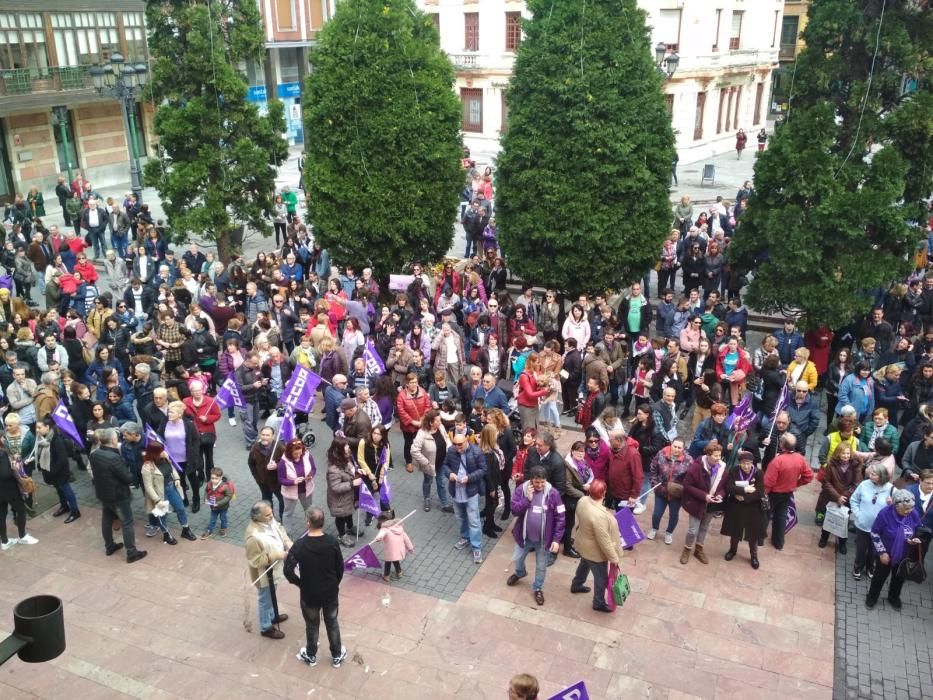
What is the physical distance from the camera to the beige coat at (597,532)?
8484mm

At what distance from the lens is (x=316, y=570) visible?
25.2ft

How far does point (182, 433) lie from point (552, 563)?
487 centimetres

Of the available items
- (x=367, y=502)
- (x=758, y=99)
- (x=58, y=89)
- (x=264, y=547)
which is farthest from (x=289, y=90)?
(x=264, y=547)

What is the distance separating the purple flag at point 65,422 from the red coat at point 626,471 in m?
6.92

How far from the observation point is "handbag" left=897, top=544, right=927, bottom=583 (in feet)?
29.1

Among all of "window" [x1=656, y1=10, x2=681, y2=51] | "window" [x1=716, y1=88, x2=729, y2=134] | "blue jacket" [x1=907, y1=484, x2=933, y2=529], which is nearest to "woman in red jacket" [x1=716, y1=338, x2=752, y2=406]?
"blue jacket" [x1=907, y1=484, x2=933, y2=529]

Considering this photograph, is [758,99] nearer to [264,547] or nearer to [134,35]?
[134,35]

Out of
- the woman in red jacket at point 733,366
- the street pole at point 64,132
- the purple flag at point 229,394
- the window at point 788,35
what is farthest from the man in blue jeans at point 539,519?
the window at point 788,35

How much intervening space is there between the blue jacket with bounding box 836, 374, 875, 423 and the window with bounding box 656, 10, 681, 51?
99.4 ft

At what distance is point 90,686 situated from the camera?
817 cm

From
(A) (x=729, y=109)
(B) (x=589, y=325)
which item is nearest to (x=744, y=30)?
(A) (x=729, y=109)

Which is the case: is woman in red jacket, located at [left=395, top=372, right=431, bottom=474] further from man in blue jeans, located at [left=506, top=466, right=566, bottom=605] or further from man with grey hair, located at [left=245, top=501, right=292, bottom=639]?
man with grey hair, located at [left=245, top=501, right=292, bottom=639]

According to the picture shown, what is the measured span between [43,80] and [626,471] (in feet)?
95.0

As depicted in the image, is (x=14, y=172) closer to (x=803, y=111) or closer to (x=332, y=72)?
(x=332, y=72)
